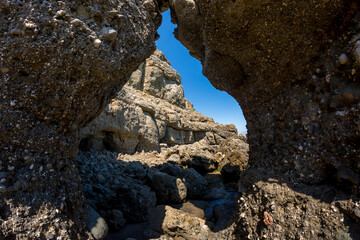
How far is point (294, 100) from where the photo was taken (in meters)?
3.63

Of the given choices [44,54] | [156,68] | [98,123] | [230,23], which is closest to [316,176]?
[230,23]

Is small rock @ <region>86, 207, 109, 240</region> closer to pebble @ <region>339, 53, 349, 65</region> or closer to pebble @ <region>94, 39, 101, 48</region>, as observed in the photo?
pebble @ <region>94, 39, 101, 48</region>

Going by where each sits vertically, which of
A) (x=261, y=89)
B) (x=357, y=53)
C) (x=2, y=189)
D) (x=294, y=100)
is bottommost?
(x=2, y=189)

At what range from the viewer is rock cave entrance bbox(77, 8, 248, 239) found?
4.88 m

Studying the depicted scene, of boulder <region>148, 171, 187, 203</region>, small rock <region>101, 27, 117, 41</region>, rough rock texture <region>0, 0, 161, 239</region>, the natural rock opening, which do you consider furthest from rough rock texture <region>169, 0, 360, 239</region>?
boulder <region>148, 171, 187, 203</region>

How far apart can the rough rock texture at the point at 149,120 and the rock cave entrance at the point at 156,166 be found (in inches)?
1.5

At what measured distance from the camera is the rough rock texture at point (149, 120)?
9797 millimetres

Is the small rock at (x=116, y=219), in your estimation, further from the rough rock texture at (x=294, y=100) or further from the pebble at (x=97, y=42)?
the pebble at (x=97, y=42)

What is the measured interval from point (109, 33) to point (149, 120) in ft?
32.0

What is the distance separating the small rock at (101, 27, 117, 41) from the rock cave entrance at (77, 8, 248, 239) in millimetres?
3380

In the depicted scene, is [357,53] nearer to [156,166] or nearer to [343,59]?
[343,59]

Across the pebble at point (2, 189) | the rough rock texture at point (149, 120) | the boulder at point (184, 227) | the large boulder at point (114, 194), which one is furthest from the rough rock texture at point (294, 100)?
the rough rock texture at point (149, 120)

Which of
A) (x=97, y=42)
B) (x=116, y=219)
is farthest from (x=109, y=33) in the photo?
(x=116, y=219)

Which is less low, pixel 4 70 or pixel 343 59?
pixel 343 59
